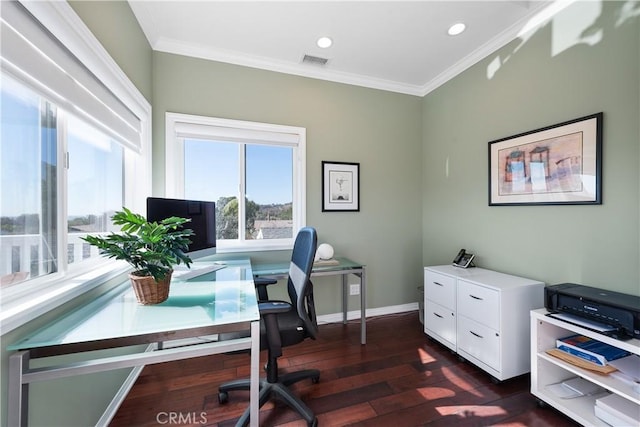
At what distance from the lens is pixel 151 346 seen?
223 centimetres

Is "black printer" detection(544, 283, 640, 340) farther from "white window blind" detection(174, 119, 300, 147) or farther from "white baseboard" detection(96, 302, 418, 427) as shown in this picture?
"white window blind" detection(174, 119, 300, 147)

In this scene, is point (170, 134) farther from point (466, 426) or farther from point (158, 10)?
point (466, 426)

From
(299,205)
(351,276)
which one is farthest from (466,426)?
(299,205)

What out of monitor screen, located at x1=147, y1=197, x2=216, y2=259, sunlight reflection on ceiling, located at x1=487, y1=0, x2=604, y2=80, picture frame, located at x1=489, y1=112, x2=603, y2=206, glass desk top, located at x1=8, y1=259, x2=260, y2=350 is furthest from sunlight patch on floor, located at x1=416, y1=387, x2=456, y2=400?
sunlight reflection on ceiling, located at x1=487, y1=0, x2=604, y2=80

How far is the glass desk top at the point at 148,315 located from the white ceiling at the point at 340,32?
2017 mm

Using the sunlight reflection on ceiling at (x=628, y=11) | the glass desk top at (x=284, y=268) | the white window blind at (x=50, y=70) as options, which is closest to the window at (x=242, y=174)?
the glass desk top at (x=284, y=268)

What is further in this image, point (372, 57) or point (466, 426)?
point (372, 57)

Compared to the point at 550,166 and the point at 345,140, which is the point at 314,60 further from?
the point at 550,166

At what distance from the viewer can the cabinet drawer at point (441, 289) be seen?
2.21 metres

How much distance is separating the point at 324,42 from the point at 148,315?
95.3 inches

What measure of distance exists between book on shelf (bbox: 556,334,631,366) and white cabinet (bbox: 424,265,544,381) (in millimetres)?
258

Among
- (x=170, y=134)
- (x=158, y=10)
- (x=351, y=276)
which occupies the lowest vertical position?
(x=351, y=276)

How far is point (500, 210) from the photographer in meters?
2.29

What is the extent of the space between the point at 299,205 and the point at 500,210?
1.87 m
